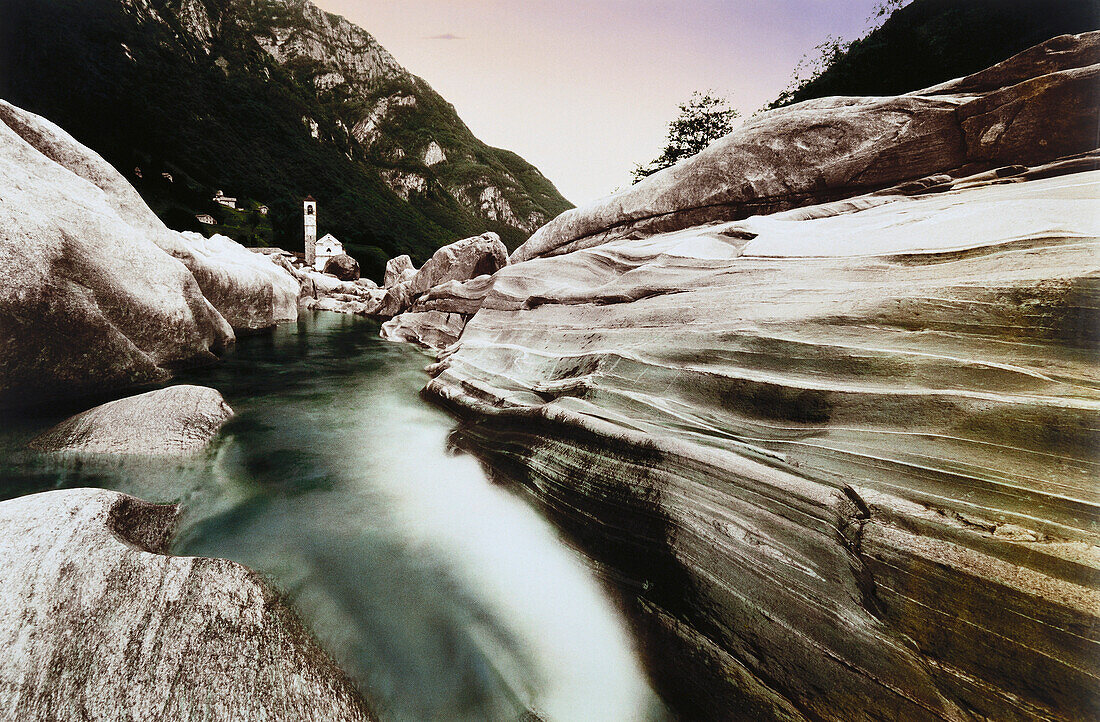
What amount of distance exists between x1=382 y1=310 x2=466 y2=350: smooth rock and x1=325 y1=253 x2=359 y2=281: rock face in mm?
22729

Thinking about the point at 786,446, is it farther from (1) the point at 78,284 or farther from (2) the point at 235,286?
(2) the point at 235,286

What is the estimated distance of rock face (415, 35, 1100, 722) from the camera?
1.55m

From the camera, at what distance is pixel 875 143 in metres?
5.44

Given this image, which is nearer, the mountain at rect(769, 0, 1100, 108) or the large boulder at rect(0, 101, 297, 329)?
the large boulder at rect(0, 101, 297, 329)

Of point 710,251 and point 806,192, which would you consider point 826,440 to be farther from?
point 806,192

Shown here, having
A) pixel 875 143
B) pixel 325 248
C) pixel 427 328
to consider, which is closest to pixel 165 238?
pixel 427 328

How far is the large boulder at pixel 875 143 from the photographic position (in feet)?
13.4

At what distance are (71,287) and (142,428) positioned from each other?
188 cm

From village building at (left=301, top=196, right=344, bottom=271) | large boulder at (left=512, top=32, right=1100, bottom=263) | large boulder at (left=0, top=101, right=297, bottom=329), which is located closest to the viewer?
large boulder at (left=512, top=32, right=1100, bottom=263)

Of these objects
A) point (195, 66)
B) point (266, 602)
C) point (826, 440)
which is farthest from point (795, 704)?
point (195, 66)

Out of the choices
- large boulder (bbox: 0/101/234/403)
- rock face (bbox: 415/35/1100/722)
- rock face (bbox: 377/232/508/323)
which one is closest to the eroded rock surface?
rock face (bbox: 415/35/1100/722)

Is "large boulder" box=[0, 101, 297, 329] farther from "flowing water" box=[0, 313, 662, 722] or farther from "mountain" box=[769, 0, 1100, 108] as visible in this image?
"mountain" box=[769, 0, 1100, 108]

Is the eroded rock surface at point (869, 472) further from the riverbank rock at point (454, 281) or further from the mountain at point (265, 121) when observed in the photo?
the mountain at point (265, 121)

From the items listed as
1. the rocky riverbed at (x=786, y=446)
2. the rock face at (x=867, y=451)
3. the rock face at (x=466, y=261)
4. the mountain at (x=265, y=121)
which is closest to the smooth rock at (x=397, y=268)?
the rock face at (x=466, y=261)
